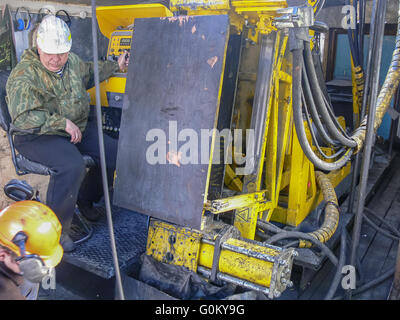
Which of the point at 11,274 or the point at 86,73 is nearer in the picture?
the point at 11,274

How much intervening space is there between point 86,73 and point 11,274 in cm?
174

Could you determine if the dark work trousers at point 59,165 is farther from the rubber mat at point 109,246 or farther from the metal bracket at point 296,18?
the metal bracket at point 296,18

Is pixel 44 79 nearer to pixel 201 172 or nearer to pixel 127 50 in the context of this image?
pixel 127 50

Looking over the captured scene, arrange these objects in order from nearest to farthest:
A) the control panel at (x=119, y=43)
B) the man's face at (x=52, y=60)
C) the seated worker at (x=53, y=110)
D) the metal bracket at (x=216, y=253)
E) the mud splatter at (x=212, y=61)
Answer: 1. the mud splatter at (x=212, y=61)
2. the metal bracket at (x=216, y=253)
3. the seated worker at (x=53, y=110)
4. the man's face at (x=52, y=60)
5. the control panel at (x=119, y=43)

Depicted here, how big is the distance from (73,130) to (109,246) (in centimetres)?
85

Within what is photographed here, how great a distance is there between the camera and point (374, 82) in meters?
2.05

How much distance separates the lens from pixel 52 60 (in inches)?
106

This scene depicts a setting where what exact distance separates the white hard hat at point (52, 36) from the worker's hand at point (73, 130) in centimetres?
50

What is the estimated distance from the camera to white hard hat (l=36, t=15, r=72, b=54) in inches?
102

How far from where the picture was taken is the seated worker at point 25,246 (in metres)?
1.75

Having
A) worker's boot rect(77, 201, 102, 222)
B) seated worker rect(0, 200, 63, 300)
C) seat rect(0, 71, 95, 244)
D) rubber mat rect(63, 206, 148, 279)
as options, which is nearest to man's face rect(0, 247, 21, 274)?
seated worker rect(0, 200, 63, 300)

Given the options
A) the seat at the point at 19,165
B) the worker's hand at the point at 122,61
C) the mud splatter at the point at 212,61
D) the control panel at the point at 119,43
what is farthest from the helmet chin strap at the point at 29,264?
the control panel at the point at 119,43

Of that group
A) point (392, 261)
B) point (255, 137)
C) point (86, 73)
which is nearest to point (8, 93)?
point (86, 73)

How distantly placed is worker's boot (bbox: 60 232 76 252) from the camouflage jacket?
0.72 metres
